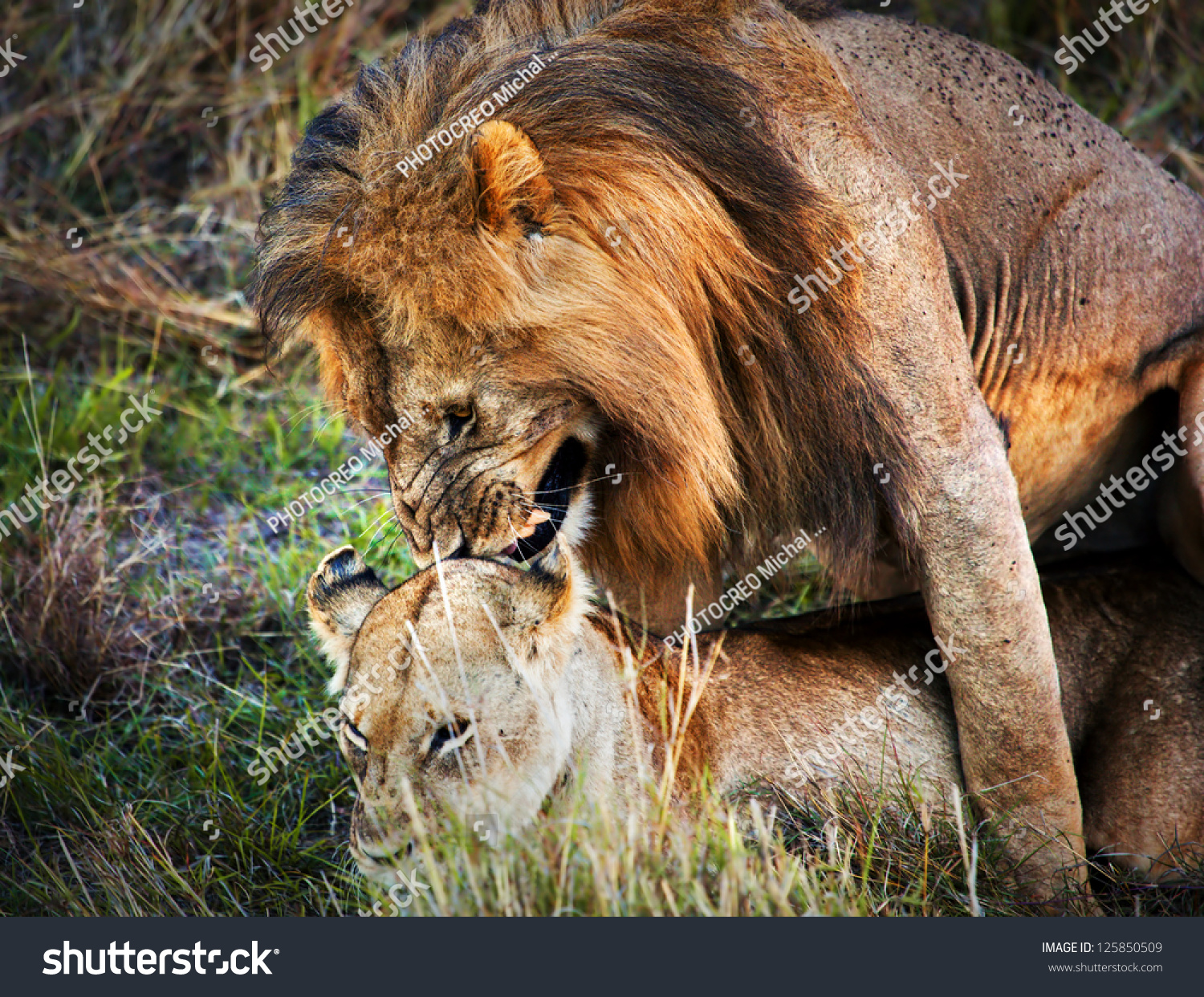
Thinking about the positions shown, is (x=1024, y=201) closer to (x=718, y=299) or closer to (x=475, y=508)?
(x=718, y=299)

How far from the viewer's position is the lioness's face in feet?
9.36

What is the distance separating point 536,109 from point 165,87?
4195 mm

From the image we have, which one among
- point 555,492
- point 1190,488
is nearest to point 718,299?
point 555,492

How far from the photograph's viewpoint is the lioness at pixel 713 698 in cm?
263

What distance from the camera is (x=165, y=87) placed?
6.39 m

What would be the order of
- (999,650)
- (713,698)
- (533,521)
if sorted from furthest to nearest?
(713,698)
(999,650)
(533,521)

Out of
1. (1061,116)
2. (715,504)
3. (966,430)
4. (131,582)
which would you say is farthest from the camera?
(131,582)

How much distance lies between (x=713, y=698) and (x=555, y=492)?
0.69 metres

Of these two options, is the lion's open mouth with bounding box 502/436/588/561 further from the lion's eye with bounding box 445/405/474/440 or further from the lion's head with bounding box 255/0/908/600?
the lion's eye with bounding box 445/405/474/440

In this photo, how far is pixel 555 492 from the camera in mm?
3062

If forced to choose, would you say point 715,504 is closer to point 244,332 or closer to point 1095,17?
point 244,332

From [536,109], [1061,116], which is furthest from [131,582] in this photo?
[1061,116]

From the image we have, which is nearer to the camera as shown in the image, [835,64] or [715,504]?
[835,64]

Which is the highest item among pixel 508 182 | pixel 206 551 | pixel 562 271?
pixel 508 182
